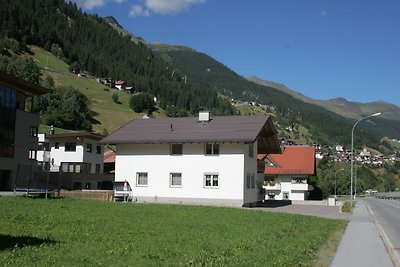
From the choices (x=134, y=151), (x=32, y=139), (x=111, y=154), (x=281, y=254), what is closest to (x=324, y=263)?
(x=281, y=254)

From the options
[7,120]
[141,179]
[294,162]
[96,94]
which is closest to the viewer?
[141,179]

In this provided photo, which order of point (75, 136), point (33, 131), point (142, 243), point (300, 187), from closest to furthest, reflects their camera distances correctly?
1. point (142, 243)
2. point (33, 131)
3. point (75, 136)
4. point (300, 187)

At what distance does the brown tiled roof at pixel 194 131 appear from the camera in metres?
42.5

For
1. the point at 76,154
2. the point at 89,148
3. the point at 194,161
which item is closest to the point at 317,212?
the point at 194,161

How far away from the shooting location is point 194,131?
4512 cm

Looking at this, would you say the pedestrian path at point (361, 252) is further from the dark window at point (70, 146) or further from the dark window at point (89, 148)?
the dark window at point (70, 146)

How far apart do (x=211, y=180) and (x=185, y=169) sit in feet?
8.09

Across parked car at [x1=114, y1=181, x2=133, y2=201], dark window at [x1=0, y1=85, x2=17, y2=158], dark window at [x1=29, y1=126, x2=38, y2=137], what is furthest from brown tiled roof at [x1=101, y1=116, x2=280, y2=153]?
dark window at [x1=29, y1=126, x2=38, y2=137]

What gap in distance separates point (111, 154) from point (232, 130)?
143 feet

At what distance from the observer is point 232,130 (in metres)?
43.6

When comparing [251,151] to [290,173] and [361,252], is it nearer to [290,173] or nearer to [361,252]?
[290,173]

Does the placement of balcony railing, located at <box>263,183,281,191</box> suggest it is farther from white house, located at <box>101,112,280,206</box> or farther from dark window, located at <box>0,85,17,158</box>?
Result: dark window, located at <box>0,85,17,158</box>

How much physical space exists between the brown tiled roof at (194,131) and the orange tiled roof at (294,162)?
71.1 feet

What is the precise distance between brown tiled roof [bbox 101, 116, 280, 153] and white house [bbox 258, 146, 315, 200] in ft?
71.8
